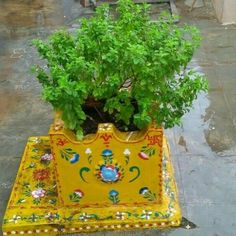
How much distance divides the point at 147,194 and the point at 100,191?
0.37 metres

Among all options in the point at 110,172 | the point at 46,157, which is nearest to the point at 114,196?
the point at 110,172

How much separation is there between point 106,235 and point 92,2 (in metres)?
6.48

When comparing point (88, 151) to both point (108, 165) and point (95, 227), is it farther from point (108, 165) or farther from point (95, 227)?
point (95, 227)

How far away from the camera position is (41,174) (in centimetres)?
387

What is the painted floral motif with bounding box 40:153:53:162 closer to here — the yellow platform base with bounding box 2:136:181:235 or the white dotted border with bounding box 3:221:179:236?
the yellow platform base with bounding box 2:136:181:235

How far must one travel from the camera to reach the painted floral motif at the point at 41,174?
12.6 ft

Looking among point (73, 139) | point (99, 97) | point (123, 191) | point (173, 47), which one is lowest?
point (123, 191)

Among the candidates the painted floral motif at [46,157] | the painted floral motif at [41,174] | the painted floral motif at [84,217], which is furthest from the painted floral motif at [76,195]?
the painted floral motif at [46,157]

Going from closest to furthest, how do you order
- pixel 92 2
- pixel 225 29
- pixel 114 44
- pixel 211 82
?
pixel 114 44
pixel 211 82
pixel 225 29
pixel 92 2

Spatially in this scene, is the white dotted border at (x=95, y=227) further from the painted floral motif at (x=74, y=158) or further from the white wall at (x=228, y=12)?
the white wall at (x=228, y=12)

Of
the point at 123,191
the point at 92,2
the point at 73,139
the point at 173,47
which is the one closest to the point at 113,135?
the point at 73,139

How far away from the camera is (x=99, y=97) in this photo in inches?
126

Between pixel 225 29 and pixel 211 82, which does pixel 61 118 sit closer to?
pixel 211 82

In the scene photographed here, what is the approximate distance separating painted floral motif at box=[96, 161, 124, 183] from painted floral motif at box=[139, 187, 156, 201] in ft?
0.73
